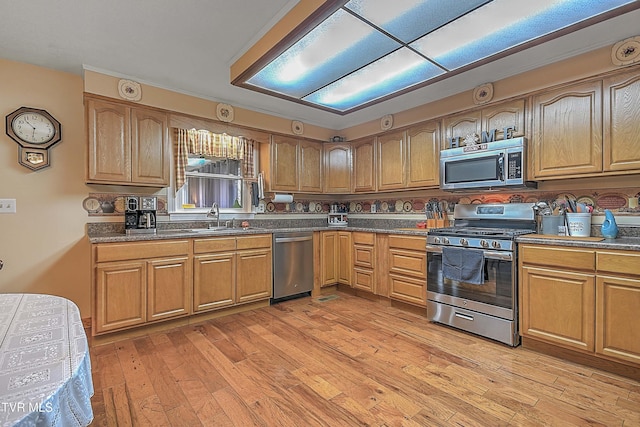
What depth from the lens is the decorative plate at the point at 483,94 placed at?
9.72 feet

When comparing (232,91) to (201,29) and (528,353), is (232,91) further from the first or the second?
(528,353)

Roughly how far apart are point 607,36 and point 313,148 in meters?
3.08

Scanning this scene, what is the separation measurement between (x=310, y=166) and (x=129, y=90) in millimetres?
2247

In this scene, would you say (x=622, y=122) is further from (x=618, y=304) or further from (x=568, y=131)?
(x=618, y=304)

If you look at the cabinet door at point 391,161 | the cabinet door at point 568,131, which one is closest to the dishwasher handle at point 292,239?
the cabinet door at point 391,161

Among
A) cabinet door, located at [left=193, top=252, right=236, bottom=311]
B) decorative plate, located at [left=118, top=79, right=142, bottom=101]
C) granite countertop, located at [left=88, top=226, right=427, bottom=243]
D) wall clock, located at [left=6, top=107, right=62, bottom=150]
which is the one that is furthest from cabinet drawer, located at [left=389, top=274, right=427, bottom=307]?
wall clock, located at [left=6, top=107, right=62, bottom=150]

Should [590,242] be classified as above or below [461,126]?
below

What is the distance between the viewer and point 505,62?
2639 mm

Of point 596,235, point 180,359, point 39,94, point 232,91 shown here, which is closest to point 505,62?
point 596,235

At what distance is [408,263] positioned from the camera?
337 centimetres

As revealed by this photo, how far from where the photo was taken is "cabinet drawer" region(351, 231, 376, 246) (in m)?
3.77

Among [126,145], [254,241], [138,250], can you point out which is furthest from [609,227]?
[126,145]

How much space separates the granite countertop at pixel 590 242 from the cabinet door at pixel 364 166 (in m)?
2.01

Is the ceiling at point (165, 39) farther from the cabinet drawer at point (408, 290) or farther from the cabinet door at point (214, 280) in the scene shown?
the cabinet drawer at point (408, 290)
